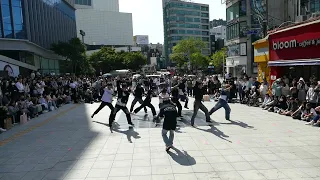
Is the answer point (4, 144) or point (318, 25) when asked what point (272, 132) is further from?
point (4, 144)

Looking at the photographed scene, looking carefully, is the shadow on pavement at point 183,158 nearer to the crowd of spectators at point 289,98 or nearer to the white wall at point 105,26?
the crowd of spectators at point 289,98

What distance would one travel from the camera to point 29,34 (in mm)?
33125

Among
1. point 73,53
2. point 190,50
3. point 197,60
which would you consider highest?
→ point 190,50

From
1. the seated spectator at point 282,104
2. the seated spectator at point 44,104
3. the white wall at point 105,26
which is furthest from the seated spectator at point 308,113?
the white wall at point 105,26

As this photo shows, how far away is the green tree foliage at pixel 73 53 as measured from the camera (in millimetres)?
40719

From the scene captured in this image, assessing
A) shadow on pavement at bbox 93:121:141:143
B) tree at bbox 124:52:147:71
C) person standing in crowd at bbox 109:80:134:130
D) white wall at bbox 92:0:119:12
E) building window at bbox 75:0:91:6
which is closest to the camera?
shadow on pavement at bbox 93:121:141:143

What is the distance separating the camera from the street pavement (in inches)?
230

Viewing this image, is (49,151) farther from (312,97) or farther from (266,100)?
(266,100)

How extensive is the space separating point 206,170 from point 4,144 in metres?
6.71

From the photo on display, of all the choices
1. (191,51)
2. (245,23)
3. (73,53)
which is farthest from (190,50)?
(73,53)

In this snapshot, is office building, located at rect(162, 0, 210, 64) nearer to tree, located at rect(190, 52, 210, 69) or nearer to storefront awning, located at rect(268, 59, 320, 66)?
tree, located at rect(190, 52, 210, 69)

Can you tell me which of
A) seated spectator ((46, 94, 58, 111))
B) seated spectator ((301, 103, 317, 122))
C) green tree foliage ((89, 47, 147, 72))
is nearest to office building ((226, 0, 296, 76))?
seated spectator ((301, 103, 317, 122))

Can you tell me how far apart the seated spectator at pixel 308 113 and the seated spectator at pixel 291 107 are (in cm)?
70

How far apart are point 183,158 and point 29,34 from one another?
32634mm
